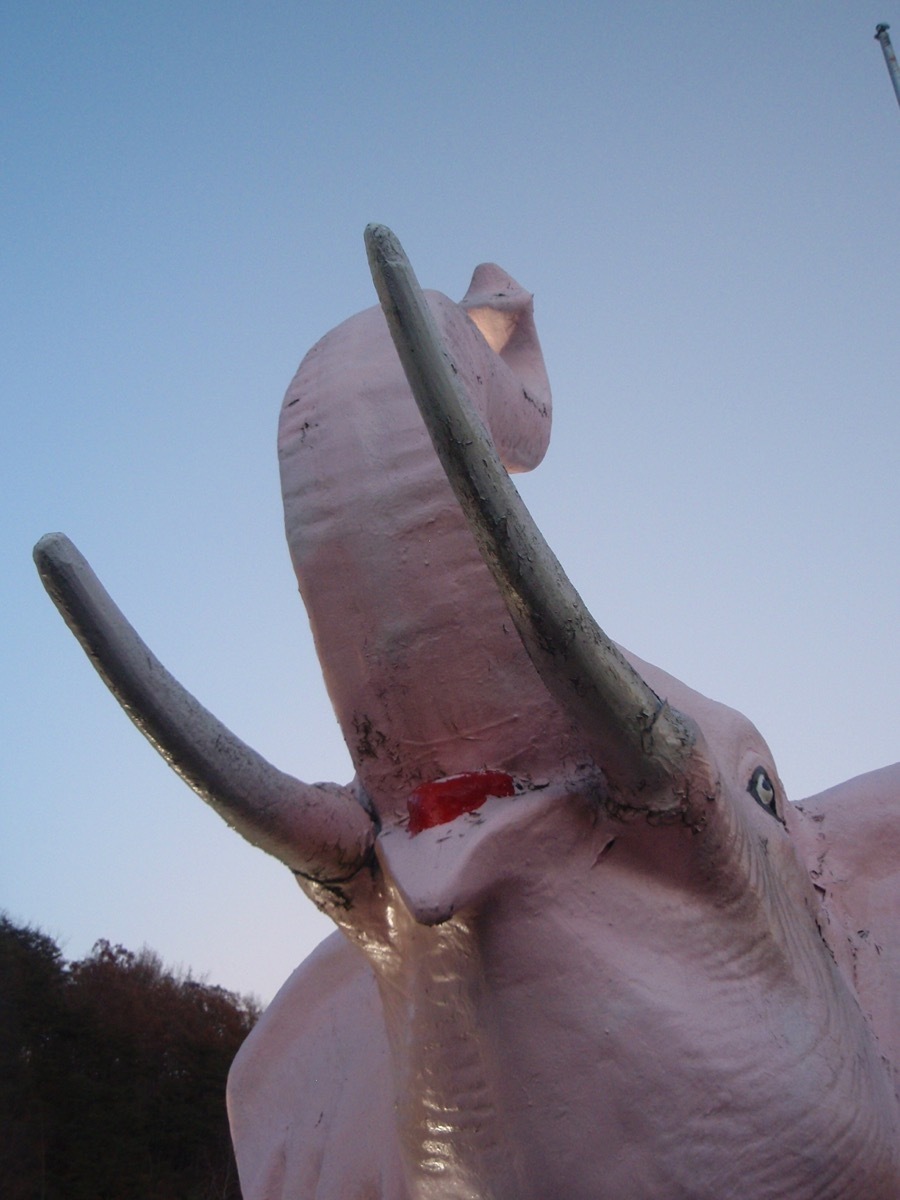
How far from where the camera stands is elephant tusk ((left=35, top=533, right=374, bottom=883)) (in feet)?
3.89

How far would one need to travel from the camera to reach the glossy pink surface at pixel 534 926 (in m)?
1.26

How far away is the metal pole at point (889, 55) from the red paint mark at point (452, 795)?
3.57m

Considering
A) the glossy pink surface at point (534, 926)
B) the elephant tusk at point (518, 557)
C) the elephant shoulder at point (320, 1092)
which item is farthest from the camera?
the elephant shoulder at point (320, 1092)

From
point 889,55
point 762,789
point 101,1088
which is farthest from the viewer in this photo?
point 101,1088

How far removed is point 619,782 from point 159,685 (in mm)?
529

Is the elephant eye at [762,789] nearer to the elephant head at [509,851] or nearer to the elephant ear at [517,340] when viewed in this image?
the elephant head at [509,851]

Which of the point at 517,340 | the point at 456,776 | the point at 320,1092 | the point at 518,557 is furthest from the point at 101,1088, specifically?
the point at 518,557

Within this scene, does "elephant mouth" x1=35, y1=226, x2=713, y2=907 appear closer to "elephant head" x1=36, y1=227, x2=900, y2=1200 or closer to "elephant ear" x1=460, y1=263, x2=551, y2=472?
"elephant head" x1=36, y1=227, x2=900, y2=1200

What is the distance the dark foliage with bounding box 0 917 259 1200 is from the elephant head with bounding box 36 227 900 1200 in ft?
42.9

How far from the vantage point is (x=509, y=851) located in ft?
4.38

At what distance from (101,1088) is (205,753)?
1443 cm

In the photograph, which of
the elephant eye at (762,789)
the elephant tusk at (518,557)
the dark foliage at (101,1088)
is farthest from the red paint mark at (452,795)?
the dark foliage at (101,1088)

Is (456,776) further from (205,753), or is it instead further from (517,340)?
(517,340)

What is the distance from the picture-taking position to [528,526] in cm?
119
